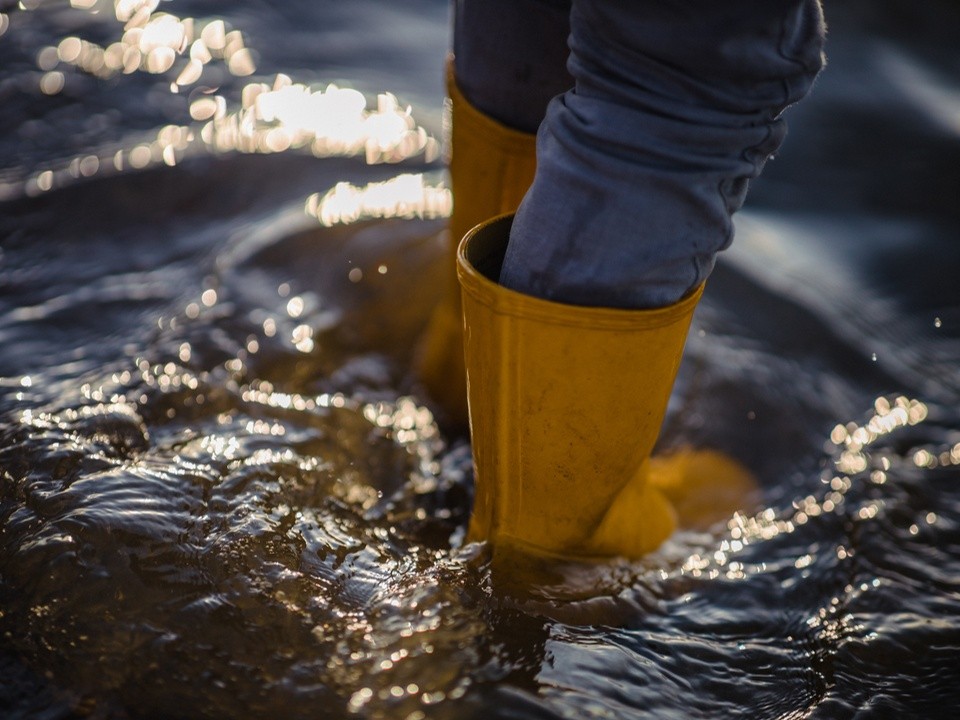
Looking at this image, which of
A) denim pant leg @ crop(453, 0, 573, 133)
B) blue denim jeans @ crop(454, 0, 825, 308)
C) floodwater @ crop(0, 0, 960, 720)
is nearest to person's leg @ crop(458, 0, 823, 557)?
blue denim jeans @ crop(454, 0, 825, 308)

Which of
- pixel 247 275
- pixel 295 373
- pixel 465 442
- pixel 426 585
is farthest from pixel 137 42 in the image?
pixel 426 585

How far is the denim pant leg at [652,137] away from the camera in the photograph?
0.83 metres

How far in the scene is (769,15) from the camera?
0.83 meters

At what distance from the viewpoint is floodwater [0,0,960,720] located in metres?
0.97

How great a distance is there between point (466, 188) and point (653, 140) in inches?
20.8

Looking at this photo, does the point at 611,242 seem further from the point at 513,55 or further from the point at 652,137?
Answer: the point at 513,55

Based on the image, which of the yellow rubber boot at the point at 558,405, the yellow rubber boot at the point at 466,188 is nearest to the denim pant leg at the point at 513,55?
the yellow rubber boot at the point at 466,188

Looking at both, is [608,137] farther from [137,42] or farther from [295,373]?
[137,42]

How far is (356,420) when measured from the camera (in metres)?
1.42

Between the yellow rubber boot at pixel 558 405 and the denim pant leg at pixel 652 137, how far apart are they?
37mm

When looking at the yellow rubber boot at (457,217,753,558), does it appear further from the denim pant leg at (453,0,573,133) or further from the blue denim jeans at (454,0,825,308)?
the denim pant leg at (453,0,573,133)

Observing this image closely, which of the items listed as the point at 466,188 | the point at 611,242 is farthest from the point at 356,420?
the point at 611,242

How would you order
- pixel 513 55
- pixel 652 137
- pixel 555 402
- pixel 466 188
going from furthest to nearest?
pixel 466 188, pixel 513 55, pixel 555 402, pixel 652 137

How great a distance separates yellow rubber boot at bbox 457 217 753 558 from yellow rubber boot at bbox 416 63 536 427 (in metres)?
0.26
